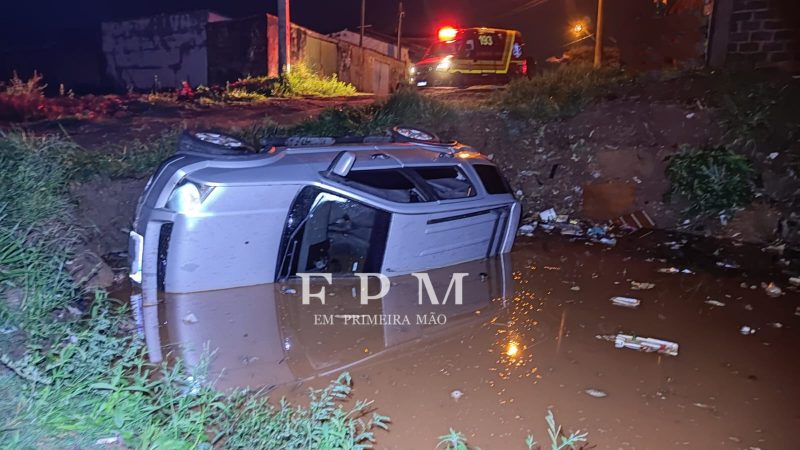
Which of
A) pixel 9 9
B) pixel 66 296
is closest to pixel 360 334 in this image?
pixel 66 296

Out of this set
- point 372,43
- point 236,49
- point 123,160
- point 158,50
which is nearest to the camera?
point 123,160

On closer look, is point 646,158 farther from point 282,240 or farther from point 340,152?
point 282,240

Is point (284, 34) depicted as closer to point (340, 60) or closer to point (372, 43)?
point (340, 60)

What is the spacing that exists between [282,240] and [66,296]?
1424 mm

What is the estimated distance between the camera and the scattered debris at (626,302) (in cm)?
460

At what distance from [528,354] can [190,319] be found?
2.28m

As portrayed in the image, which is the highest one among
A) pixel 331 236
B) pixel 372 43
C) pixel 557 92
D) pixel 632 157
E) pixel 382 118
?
pixel 372 43

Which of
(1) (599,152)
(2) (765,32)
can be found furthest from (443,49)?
(2) (765,32)

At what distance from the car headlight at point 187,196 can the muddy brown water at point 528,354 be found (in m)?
0.66

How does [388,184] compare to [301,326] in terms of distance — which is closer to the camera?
[301,326]

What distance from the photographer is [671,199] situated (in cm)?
726

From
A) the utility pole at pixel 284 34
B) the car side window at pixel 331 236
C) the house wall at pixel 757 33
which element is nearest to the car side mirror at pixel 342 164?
the car side window at pixel 331 236

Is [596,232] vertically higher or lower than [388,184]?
lower

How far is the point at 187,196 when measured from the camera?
12.6 feet
